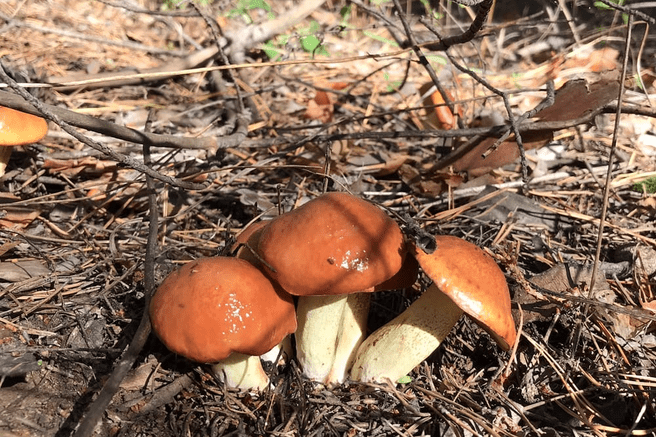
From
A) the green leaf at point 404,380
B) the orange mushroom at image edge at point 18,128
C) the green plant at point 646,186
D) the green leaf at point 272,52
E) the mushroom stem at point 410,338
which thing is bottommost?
the green leaf at point 404,380

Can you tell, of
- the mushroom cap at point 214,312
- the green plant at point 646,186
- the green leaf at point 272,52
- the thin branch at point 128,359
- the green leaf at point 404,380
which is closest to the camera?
the thin branch at point 128,359

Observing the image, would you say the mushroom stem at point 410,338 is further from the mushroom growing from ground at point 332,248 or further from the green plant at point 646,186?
the green plant at point 646,186

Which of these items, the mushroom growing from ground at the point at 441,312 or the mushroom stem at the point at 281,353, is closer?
the mushroom growing from ground at the point at 441,312

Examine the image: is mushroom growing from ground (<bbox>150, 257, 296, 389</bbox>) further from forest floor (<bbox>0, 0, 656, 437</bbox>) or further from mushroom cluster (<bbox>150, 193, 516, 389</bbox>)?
forest floor (<bbox>0, 0, 656, 437</bbox>)

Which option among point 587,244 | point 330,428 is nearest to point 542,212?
point 587,244

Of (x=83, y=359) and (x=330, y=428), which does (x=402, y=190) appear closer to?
(x=330, y=428)

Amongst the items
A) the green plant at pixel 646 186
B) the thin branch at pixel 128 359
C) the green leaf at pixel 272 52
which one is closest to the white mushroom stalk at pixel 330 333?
the thin branch at pixel 128 359

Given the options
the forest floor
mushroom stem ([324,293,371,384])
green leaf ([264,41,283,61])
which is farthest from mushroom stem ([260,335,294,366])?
green leaf ([264,41,283,61])
